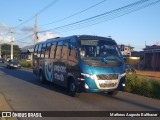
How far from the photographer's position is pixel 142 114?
10.5 metres

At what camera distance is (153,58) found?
65.1m

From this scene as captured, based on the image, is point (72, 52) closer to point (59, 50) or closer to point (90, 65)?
point (90, 65)

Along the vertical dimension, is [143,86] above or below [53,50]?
below

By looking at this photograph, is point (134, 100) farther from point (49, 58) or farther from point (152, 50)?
point (152, 50)

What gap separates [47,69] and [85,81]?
21.0 feet

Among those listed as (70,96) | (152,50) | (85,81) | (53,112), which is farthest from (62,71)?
(152,50)

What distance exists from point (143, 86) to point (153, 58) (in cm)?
5048

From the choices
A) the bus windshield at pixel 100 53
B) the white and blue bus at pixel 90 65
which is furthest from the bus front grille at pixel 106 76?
the bus windshield at pixel 100 53

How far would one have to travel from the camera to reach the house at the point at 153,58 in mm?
64188

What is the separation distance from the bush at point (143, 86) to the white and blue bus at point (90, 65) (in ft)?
5.87

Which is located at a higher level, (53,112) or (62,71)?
(62,71)

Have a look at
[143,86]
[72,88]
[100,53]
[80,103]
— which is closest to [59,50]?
[72,88]

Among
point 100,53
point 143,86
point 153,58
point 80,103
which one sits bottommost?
point 80,103

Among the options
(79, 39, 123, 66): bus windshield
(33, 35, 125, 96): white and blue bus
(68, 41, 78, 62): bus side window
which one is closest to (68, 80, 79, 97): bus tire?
(33, 35, 125, 96): white and blue bus
